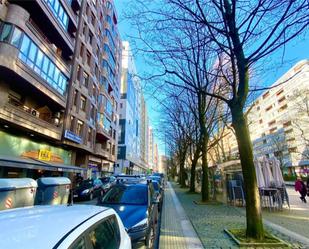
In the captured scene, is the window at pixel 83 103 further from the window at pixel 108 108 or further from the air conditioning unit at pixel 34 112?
the window at pixel 108 108

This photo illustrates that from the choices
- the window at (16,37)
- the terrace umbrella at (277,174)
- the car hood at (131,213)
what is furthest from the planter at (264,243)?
the window at (16,37)

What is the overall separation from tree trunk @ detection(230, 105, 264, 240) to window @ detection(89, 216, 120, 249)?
5111 millimetres

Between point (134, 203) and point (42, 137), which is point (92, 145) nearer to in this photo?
point (42, 137)

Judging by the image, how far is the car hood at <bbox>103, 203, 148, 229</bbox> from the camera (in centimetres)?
586

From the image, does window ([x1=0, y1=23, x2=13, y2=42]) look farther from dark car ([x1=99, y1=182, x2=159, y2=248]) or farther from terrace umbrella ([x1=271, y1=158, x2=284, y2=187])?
terrace umbrella ([x1=271, y1=158, x2=284, y2=187])

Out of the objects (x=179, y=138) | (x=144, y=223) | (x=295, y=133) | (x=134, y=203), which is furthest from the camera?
(x=295, y=133)

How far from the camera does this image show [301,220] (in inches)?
402

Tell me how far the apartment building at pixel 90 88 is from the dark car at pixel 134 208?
675 inches

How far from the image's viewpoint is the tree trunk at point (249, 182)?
6.88 m

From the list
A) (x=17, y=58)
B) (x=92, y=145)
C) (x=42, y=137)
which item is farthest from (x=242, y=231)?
(x=92, y=145)

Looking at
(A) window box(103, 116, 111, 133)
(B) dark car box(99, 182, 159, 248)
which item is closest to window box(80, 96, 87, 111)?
(A) window box(103, 116, 111, 133)

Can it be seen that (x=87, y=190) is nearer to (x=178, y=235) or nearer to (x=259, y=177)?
(x=259, y=177)

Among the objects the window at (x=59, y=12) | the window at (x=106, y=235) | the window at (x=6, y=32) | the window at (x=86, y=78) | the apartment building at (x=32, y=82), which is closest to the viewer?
the window at (x=106, y=235)

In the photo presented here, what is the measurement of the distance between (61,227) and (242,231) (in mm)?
7039
